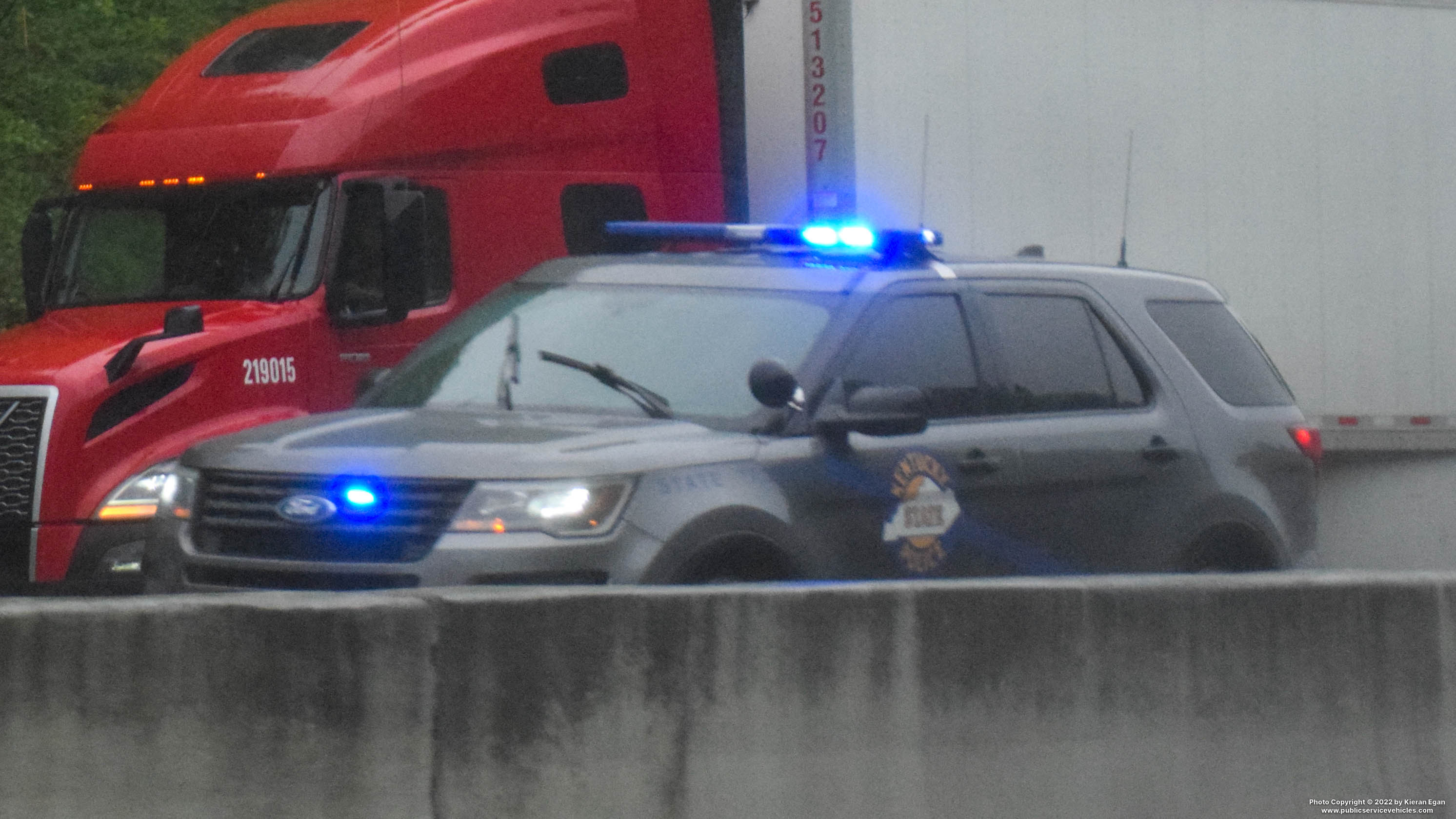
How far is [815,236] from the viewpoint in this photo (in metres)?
8.11

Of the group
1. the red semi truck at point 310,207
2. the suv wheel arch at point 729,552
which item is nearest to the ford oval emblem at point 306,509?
the suv wheel arch at point 729,552

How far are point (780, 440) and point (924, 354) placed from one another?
0.91 meters

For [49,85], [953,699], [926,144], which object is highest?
[49,85]

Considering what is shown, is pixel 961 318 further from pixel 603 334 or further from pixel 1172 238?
pixel 1172 238

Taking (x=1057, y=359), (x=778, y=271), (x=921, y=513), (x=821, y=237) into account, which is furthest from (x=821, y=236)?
(x=921, y=513)

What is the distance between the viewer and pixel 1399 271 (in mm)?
13195

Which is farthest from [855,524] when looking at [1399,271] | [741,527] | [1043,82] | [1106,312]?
[1399,271]

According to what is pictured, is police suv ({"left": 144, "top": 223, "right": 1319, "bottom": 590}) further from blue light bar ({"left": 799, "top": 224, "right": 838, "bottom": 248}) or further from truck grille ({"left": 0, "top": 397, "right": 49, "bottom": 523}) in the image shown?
truck grille ({"left": 0, "top": 397, "right": 49, "bottom": 523})

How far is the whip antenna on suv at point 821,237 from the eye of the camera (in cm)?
787

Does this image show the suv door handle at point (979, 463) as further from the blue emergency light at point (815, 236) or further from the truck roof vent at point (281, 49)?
the truck roof vent at point (281, 49)

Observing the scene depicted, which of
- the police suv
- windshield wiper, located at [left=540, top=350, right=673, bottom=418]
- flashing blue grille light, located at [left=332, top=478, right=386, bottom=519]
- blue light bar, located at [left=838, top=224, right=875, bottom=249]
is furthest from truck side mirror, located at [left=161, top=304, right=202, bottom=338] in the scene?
flashing blue grille light, located at [left=332, top=478, right=386, bottom=519]

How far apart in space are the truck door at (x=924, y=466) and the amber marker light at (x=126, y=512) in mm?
3339

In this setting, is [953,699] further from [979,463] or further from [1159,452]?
[1159,452]

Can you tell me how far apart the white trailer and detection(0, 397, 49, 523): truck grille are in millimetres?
4197
